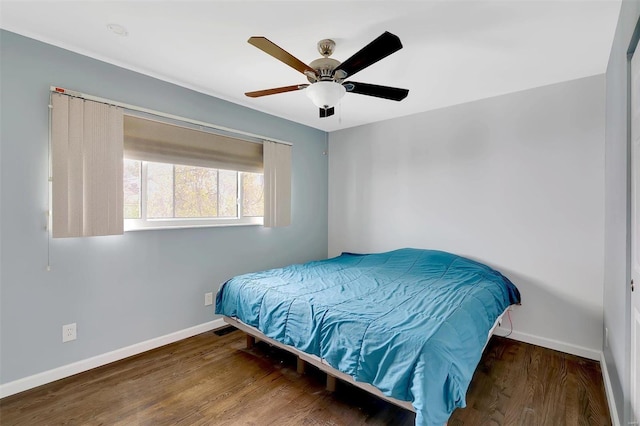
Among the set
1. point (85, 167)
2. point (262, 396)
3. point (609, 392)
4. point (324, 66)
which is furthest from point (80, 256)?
point (609, 392)

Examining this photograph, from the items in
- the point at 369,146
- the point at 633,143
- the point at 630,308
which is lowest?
the point at 630,308

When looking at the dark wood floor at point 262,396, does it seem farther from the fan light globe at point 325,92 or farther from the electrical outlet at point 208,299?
the fan light globe at point 325,92

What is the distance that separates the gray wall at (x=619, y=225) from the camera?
5.03ft

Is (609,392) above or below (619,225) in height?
below

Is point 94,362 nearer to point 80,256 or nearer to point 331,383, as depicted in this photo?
point 80,256

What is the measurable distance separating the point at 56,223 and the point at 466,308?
9.55 feet

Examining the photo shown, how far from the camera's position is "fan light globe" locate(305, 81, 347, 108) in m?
1.92

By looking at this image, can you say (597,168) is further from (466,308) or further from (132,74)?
(132,74)

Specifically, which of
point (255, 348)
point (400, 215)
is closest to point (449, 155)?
point (400, 215)

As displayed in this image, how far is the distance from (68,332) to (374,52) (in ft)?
9.42

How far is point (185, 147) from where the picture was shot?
286 cm

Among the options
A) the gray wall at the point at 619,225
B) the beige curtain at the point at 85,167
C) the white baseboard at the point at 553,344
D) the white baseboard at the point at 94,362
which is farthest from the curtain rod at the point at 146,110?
the white baseboard at the point at 553,344

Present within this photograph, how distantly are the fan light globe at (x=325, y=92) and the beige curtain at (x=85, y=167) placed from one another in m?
1.64

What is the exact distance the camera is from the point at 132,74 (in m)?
2.54
